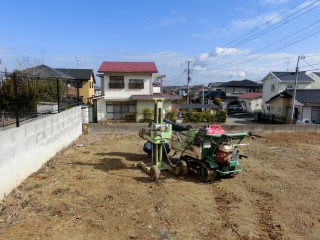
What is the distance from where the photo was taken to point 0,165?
442 cm

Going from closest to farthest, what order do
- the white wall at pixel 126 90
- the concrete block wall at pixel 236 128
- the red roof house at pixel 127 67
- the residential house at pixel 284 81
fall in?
1. the concrete block wall at pixel 236 128
2. the red roof house at pixel 127 67
3. the white wall at pixel 126 90
4. the residential house at pixel 284 81

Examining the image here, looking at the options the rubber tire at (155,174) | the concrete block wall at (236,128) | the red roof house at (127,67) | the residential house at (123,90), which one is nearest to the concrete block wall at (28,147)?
the rubber tire at (155,174)

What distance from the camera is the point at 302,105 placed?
23.8m

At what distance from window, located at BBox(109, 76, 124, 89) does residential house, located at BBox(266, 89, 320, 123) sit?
15.9 m

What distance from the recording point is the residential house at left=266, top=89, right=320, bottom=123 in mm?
23703

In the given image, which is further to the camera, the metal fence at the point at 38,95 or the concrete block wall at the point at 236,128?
the concrete block wall at the point at 236,128

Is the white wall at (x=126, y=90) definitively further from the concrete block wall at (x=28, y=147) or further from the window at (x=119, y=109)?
the concrete block wall at (x=28, y=147)

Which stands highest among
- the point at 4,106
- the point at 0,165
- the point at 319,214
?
the point at 4,106

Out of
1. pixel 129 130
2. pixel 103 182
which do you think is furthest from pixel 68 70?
pixel 103 182

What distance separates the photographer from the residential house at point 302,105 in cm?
2370

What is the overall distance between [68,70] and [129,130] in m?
22.4

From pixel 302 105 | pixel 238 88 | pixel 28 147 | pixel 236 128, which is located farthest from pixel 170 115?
pixel 238 88

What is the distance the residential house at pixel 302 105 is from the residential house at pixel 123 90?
38.3 feet

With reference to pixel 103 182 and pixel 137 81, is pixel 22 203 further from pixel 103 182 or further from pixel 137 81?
pixel 137 81
